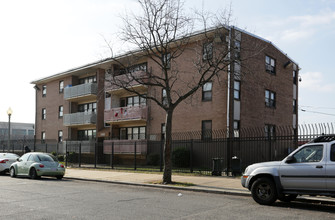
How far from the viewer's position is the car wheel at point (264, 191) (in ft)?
30.7

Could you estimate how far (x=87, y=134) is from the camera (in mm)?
36875

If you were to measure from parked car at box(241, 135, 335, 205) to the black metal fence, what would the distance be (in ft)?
17.7

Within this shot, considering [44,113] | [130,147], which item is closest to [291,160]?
[130,147]

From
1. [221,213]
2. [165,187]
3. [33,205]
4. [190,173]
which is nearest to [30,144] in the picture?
[190,173]

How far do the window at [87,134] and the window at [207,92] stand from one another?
48.3ft

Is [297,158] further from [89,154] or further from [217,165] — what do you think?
[89,154]

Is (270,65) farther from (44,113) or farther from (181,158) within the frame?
(44,113)

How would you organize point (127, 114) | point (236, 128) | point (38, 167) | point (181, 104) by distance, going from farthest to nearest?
point (127, 114), point (181, 104), point (236, 128), point (38, 167)

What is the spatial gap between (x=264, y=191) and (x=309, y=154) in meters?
1.55

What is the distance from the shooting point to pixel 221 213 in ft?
27.2

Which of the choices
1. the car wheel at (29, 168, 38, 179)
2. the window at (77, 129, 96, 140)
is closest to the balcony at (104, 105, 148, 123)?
the window at (77, 129, 96, 140)

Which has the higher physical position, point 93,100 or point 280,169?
point 93,100

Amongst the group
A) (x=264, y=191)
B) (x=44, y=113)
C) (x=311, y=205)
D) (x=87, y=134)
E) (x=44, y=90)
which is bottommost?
(x=311, y=205)

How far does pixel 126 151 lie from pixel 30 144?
14.5 metres
